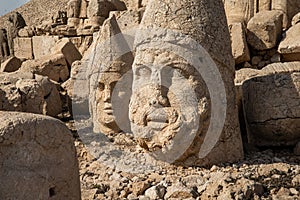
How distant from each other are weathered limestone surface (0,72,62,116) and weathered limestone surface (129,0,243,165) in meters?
2.26

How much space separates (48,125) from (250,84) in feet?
10.00

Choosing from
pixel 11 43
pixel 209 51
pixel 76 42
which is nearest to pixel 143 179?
pixel 209 51

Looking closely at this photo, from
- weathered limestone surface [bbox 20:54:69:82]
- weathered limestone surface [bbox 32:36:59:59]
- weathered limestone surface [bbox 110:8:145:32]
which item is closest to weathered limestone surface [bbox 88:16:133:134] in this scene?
weathered limestone surface [bbox 20:54:69:82]

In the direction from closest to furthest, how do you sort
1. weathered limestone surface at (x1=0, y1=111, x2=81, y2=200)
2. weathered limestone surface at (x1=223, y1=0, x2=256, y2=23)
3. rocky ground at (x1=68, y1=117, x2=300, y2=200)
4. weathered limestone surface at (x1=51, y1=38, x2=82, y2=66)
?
1. weathered limestone surface at (x1=0, y1=111, x2=81, y2=200)
2. rocky ground at (x1=68, y1=117, x2=300, y2=200)
3. weathered limestone surface at (x1=223, y1=0, x2=256, y2=23)
4. weathered limestone surface at (x1=51, y1=38, x2=82, y2=66)

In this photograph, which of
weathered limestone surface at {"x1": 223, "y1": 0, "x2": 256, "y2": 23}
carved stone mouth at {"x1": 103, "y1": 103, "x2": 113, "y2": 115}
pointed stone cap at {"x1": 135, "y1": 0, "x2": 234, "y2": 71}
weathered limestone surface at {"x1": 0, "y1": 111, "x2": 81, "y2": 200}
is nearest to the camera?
weathered limestone surface at {"x1": 0, "y1": 111, "x2": 81, "y2": 200}

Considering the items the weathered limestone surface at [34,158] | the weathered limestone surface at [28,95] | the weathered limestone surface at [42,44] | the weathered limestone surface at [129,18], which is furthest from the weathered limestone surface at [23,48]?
the weathered limestone surface at [34,158]

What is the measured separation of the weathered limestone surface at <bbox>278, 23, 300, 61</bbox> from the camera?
24.9 ft

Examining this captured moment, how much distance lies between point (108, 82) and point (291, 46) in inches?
129

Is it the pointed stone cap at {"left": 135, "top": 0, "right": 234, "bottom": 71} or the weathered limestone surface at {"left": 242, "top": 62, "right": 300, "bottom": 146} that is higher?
the pointed stone cap at {"left": 135, "top": 0, "right": 234, "bottom": 71}

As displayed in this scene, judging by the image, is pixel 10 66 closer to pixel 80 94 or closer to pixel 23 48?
pixel 23 48

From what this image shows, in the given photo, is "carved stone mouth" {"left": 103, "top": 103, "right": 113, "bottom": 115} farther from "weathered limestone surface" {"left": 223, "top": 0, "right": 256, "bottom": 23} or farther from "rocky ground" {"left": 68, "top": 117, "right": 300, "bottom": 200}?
"weathered limestone surface" {"left": 223, "top": 0, "right": 256, "bottom": 23}

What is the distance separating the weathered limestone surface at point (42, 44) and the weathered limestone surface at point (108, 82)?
7.39 m

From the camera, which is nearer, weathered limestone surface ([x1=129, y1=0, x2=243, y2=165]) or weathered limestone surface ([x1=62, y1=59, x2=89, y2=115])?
weathered limestone surface ([x1=129, y1=0, x2=243, y2=165])

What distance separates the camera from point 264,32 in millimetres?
8094
